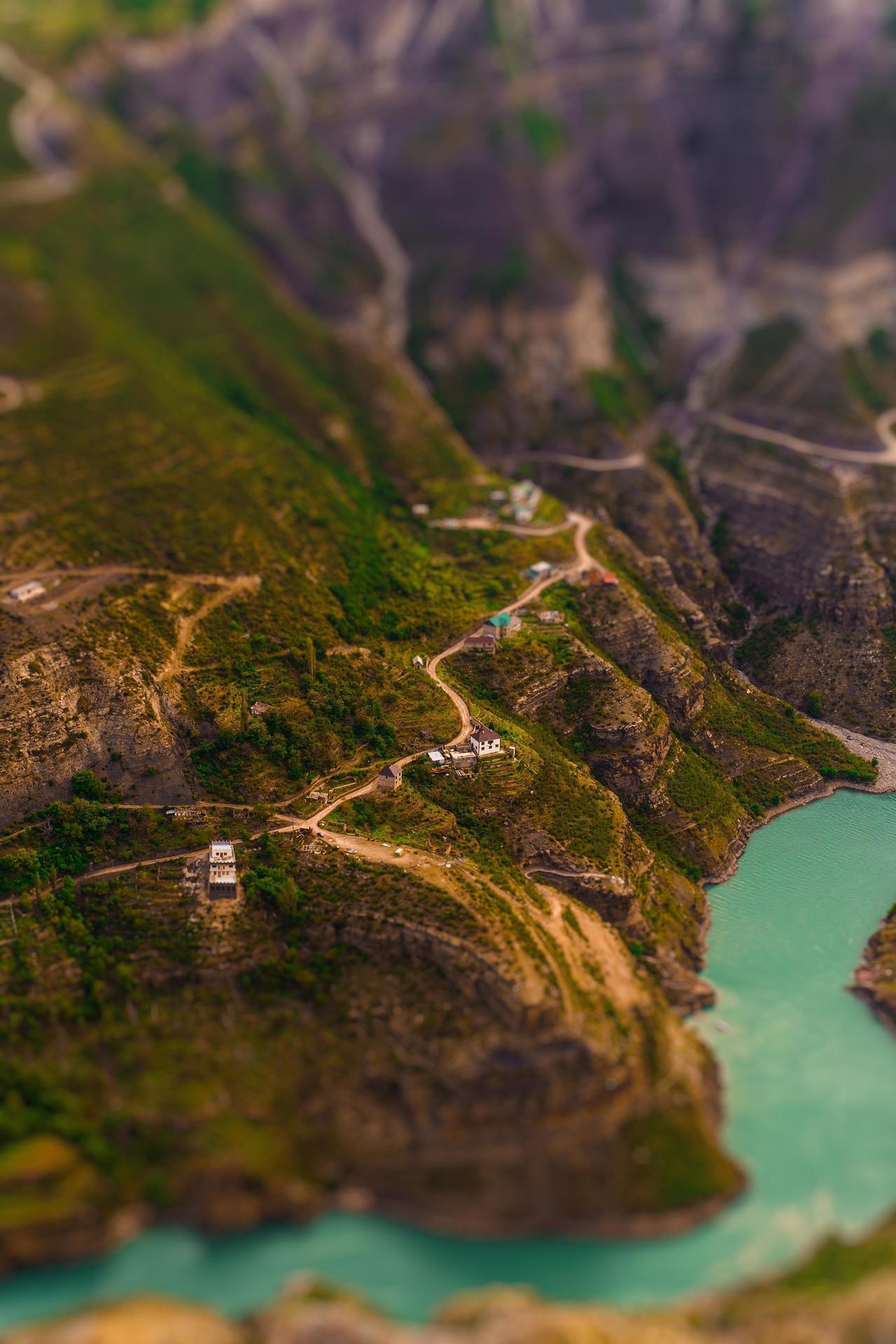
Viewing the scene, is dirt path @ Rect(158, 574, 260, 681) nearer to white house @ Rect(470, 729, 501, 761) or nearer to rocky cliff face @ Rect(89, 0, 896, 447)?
white house @ Rect(470, 729, 501, 761)

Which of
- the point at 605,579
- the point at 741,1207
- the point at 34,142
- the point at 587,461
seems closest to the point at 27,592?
the point at 605,579

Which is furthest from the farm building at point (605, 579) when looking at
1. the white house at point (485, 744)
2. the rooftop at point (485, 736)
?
the white house at point (485, 744)

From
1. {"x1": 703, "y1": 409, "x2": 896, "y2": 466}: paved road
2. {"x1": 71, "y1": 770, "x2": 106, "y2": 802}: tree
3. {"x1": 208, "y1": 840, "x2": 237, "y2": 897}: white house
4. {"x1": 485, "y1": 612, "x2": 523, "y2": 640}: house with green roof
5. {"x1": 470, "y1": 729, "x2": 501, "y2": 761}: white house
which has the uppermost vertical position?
{"x1": 703, "y1": 409, "x2": 896, "y2": 466}: paved road

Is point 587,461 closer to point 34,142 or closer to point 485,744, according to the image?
point 485,744

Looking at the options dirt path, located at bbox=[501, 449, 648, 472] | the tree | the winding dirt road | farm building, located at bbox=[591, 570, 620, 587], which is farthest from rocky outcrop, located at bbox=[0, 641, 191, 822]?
dirt path, located at bbox=[501, 449, 648, 472]

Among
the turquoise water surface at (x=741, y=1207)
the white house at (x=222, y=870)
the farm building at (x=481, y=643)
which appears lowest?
the turquoise water surface at (x=741, y=1207)

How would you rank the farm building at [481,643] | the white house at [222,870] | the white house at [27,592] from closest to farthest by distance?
the white house at [222,870], the white house at [27,592], the farm building at [481,643]

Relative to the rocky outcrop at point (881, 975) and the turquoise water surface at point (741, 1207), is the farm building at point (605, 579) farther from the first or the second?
the rocky outcrop at point (881, 975)
